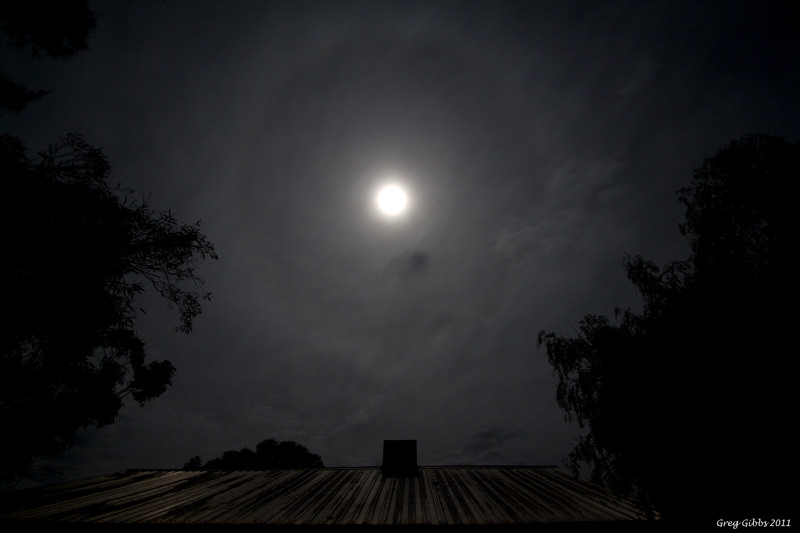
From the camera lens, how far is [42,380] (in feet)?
46.9

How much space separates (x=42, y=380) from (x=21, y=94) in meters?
14.2

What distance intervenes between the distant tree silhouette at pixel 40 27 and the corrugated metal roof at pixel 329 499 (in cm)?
1101

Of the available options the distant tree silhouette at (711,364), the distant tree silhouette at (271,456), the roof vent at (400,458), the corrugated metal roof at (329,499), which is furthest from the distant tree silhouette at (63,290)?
the distant tree silhouette at (271,456)

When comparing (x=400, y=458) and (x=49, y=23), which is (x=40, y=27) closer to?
(x=49, y=23)

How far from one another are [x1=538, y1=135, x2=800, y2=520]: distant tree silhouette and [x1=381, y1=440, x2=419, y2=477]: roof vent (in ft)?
21.2

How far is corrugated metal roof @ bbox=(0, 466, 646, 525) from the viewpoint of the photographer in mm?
8164

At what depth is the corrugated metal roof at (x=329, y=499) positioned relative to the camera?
26.8 feet

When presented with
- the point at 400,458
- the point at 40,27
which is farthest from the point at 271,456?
the point at 40,27

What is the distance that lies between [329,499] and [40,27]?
15.0m

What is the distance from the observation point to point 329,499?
32.0 ft

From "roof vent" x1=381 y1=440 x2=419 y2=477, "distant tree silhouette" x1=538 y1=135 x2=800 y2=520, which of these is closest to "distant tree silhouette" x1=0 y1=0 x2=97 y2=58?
"roof vent" x1=381 y1=440 x2=419 y2=477

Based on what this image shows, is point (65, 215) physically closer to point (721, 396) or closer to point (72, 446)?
point (72, 446)

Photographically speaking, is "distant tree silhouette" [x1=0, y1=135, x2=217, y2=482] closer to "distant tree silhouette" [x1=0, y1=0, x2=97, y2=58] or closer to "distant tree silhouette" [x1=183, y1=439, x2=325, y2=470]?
"distant tree silhouette" [x1=0, y1=0, x2=97, y2=58]

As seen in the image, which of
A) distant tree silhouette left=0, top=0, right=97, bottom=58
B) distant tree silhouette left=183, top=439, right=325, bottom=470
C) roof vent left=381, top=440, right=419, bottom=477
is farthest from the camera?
distant tree silhouette left=183, top=439, right=325, bottom=470
